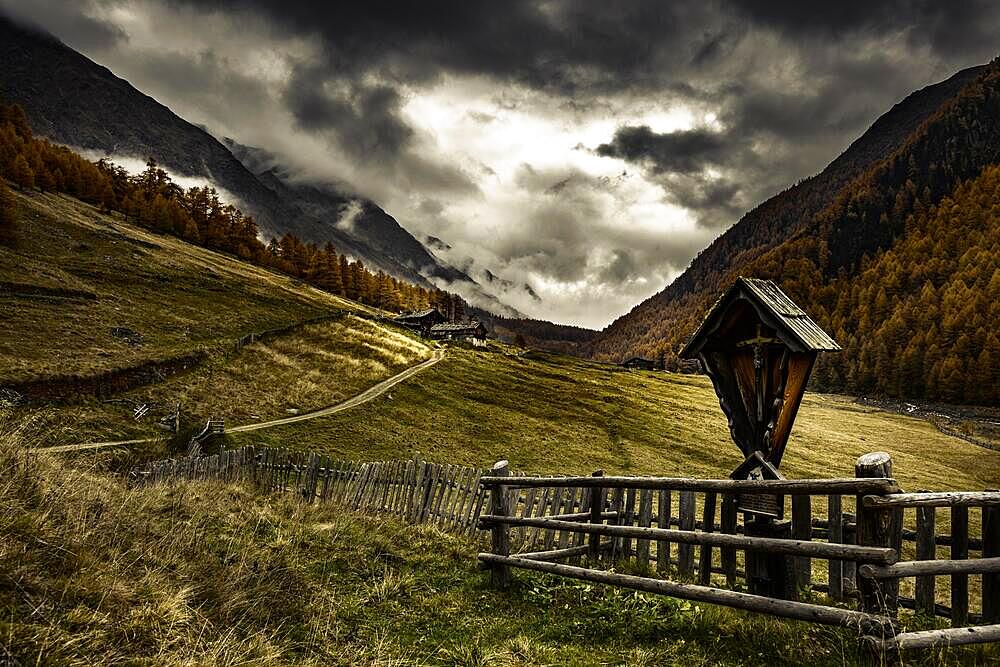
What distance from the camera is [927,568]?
15.9 feet

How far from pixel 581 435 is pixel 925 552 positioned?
36.2 meters

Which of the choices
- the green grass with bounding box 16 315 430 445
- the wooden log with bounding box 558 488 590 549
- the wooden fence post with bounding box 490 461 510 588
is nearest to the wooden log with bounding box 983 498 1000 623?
the wooden fence post with bounding box 490 461 510 588

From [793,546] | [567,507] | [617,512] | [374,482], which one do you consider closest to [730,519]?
[793,546]

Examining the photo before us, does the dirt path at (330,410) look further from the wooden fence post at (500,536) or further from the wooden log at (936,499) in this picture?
the wooden log at (936,499)

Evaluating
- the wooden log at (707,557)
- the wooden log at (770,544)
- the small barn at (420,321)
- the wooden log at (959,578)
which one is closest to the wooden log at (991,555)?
the wooden log at (959,578)

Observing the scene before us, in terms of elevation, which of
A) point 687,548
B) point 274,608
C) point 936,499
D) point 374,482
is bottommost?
point 374,482

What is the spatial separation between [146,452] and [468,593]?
26.0m

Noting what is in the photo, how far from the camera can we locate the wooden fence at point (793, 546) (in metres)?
4.55

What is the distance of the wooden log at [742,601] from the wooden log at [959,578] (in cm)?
Result: 194

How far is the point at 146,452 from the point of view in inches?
1047

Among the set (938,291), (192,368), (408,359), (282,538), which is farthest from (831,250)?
(282,538)

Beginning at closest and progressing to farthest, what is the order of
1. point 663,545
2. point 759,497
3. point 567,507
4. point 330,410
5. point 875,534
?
point 875,534 < point 759,497 < point 663,545 < point 567,507 < point 330,410

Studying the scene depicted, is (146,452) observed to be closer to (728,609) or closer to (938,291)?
(728,609)

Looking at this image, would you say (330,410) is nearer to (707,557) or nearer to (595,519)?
(595,519)
